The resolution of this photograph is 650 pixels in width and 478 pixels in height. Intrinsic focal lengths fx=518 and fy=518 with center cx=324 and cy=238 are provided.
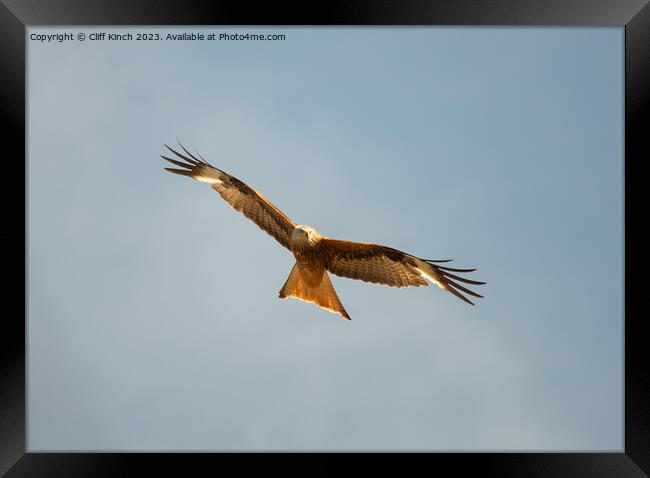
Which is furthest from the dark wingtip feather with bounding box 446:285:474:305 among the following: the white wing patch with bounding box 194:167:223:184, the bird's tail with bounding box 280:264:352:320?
the white wing patch with bounding box 194:167:223:184

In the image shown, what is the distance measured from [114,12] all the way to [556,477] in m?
3.87

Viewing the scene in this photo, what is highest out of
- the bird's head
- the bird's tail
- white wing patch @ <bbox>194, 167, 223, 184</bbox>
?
white wing patch @ <bbox>194, 167, 223, 184</bbox>

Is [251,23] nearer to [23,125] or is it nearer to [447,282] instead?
[23,125]

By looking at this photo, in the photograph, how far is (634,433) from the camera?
3.19 meters

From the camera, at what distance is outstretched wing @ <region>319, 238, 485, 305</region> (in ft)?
12.4

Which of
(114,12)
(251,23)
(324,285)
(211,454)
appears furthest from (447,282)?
(114,12)

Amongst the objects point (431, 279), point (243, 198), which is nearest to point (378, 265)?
point (431, 279)

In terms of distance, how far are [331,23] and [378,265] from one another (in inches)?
68.2

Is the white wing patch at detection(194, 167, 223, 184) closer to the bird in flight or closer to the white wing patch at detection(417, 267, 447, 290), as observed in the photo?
the bird in flight

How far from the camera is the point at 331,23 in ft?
10.4

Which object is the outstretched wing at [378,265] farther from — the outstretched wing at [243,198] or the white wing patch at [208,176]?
the white wing patch at [208,176]

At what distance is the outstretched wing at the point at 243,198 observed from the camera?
412 centimetres

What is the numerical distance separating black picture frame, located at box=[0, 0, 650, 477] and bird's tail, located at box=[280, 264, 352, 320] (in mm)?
1239

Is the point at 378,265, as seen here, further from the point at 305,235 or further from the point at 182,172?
the point at 182,172
